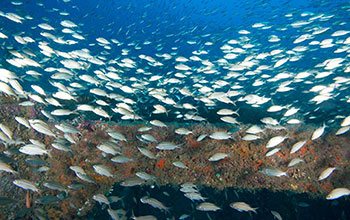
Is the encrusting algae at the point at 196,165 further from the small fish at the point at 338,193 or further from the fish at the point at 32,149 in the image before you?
the small fish at the point at 338,193

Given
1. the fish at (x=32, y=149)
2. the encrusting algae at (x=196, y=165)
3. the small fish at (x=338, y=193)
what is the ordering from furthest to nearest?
1. the encrusting algae at (x=196, y=165)
2. the fish at (x=32, y=149)
3. the small fish at (x=338, y=193)

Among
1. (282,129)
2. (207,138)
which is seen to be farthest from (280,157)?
(207,138)

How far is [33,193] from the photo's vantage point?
573 centimetres

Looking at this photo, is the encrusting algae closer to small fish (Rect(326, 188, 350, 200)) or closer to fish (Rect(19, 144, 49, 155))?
fish (Rect(19, 144, 49, 155))

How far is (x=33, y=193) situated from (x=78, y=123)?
8.60 ft

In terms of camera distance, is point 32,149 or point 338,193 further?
point 32,149

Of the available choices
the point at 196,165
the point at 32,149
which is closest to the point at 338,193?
the point at 196,165

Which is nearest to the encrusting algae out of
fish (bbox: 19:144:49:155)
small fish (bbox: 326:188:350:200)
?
fish (bbox: 19:144:49:155)

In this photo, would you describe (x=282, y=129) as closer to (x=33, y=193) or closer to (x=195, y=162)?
(x=195, y=162)

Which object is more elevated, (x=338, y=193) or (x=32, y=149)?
(x=32, y=149)

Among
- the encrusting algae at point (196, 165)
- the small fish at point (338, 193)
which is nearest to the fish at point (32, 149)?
the encrusting algae at point (196, 165)

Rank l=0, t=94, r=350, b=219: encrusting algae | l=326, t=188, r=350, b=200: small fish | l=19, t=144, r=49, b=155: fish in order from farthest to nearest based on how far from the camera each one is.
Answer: l=0, t=94, r=350, b=219: encrusting algae, l=19, t=144, r=49, b=155: fish, l=326, t=188, r=350, b=200: small fish

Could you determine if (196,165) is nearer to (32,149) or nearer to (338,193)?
(338,193)

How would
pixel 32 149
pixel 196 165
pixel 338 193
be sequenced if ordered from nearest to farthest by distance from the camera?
pixel 338 193 → pixel 32 149 → pixel 196 165
